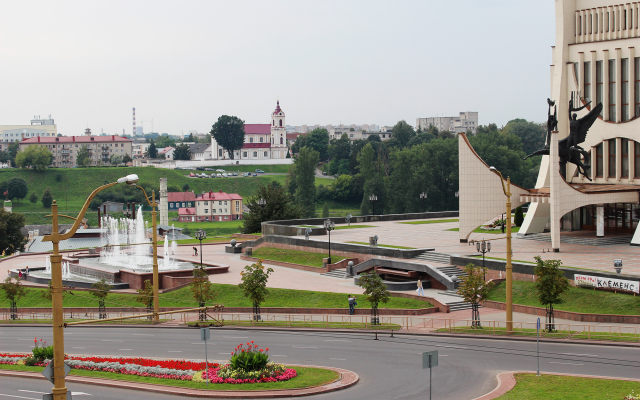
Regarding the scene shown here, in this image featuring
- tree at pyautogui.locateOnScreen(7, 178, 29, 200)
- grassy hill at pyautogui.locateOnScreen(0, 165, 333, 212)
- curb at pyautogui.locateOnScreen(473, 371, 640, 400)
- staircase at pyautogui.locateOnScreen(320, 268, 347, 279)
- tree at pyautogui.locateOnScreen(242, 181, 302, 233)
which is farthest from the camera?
grassy hill at pyautogui.locateOnScreen(0, 165, 333, 212)

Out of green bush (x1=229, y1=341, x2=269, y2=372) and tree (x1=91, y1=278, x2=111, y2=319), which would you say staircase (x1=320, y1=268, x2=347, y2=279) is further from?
green bush (x1=229, y1=341, x2=269, y2=372)

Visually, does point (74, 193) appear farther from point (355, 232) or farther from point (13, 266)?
point (355, 232)

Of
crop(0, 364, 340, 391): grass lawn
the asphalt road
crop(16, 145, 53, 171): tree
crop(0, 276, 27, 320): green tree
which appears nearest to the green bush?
crop(0, 364, 340, 391): grass lawn

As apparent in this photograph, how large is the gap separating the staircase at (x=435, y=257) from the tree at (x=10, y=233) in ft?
198

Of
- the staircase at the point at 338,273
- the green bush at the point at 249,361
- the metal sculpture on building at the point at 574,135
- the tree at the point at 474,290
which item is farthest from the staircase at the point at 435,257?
the green bush at the point at 249,361

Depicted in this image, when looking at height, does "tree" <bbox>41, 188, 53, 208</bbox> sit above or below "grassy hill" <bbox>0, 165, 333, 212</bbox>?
below

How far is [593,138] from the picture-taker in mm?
54094

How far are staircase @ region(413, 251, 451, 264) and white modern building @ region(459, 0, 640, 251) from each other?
4571 mm

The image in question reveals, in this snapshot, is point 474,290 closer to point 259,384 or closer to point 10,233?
point 259,384

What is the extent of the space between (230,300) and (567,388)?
25.8 metres

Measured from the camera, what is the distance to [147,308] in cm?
4225

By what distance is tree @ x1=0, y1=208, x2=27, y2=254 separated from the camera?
88125 mm

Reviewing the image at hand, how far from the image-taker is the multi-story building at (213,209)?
5994 inches

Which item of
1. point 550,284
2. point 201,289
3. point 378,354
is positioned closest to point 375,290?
point 378,354
